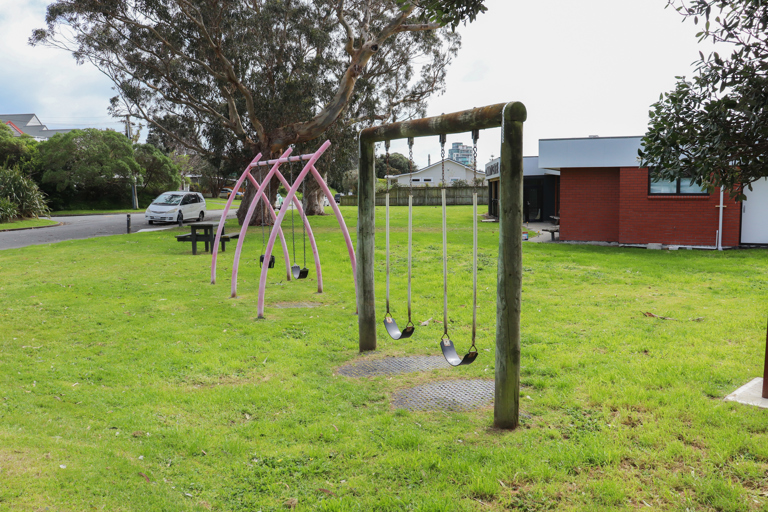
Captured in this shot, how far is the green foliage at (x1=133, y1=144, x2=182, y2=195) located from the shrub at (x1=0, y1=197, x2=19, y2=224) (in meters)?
16.0

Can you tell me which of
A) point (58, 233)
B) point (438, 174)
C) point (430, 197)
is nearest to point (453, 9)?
point (58, 233)

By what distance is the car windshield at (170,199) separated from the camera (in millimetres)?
28411

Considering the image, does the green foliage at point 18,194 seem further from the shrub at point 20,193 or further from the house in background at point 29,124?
the house in background at point 29,124

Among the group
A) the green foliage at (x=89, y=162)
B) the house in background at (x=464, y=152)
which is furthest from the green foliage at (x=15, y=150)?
the house in background at (x=464, y=152)

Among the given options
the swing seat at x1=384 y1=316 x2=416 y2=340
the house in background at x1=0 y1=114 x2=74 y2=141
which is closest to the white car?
the swing seat at x1=384 y1=316 x2=416 y2=340

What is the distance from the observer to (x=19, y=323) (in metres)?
7.75

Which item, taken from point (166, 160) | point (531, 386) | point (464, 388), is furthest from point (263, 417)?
point (166, 160)

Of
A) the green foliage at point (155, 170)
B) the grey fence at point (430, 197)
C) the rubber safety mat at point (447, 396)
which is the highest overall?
the green foliage at point (155, 170)

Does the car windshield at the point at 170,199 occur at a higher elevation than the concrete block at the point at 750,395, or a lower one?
higher

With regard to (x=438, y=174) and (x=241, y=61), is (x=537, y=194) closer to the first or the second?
(x=241, y=61)

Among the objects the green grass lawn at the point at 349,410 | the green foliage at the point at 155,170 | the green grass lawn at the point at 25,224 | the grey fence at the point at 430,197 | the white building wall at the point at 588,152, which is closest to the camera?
the green grass lawn at the point at 349,410

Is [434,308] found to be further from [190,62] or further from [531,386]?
[190,62]

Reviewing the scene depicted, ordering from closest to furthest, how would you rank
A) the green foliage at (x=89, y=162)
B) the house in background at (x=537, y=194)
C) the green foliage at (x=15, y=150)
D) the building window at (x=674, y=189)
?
1. the building window at (x=674, y=189)
2. the house in background at (x=537, y=194)
3. the green foliage at (x=15, y=150)
4. the green foliage at (x=89, y=162)

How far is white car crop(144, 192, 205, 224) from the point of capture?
91.0 feet
